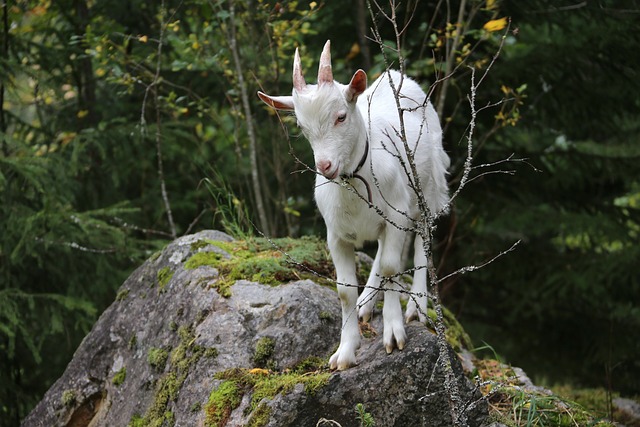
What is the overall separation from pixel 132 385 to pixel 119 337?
50 cm

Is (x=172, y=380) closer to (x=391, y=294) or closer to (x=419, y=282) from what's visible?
(x=391, y=294)

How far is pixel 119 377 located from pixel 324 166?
254 cm

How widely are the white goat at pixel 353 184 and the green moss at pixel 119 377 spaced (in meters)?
1.74

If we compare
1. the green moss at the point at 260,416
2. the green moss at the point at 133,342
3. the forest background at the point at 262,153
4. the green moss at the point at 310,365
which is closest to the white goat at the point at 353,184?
the green moss at the point at 310,365

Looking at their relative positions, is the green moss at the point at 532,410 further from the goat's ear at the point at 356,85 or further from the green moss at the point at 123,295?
the green moss at the point at 123,295

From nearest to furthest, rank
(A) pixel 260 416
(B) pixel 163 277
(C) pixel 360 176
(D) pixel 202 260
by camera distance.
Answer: (A) pixel 260 416 < (C) pixel 360 176 < (D) pixel 202 260 < (B) pixel 163 277

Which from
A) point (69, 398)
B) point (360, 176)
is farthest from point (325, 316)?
point (69, 398)

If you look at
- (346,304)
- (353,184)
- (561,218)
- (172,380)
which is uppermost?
(353,184)

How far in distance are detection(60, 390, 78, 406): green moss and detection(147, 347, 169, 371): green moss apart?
29.1 inches

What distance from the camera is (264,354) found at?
16.1 feet

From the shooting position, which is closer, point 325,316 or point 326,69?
point 326,69

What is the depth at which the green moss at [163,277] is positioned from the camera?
5.76 meters

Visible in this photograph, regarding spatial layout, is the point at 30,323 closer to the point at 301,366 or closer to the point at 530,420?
the point at 301,366

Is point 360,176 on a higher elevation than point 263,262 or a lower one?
higher
